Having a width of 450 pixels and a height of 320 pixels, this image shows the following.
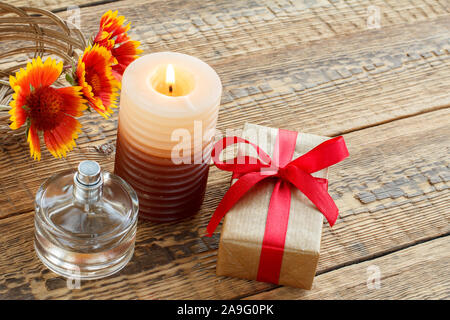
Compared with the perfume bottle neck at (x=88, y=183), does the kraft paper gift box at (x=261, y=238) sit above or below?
below

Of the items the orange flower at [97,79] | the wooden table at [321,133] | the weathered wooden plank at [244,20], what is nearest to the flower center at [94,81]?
the orange flower at [97,79]

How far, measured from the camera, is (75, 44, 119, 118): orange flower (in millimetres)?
628

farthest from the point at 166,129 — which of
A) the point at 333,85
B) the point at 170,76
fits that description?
the point at 333,85

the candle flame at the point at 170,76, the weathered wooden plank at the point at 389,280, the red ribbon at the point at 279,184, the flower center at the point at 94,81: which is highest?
the candle flame at the point at 170,76

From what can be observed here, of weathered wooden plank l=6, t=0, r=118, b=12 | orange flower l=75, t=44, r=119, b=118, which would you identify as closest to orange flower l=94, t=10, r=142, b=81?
orange flower l=75, t=44, r=119, b=118

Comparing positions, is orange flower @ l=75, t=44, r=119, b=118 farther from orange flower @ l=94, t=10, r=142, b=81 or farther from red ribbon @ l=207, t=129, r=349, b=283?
red ribbon @ l=207, t=129, r=349, b=283

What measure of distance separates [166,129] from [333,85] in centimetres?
35

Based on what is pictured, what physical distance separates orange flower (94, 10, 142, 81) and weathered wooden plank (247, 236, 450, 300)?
0.28 meters

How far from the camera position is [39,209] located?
622 mm

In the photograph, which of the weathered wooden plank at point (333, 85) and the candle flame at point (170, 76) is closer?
the candle flame at point (170, 76)

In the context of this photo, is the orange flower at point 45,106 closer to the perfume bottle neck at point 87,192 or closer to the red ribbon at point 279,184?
the perfume bottle neck at point 87,192

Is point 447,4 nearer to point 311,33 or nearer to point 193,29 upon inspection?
point 311,33

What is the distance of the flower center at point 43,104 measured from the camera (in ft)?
2.00

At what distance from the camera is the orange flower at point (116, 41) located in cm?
67
